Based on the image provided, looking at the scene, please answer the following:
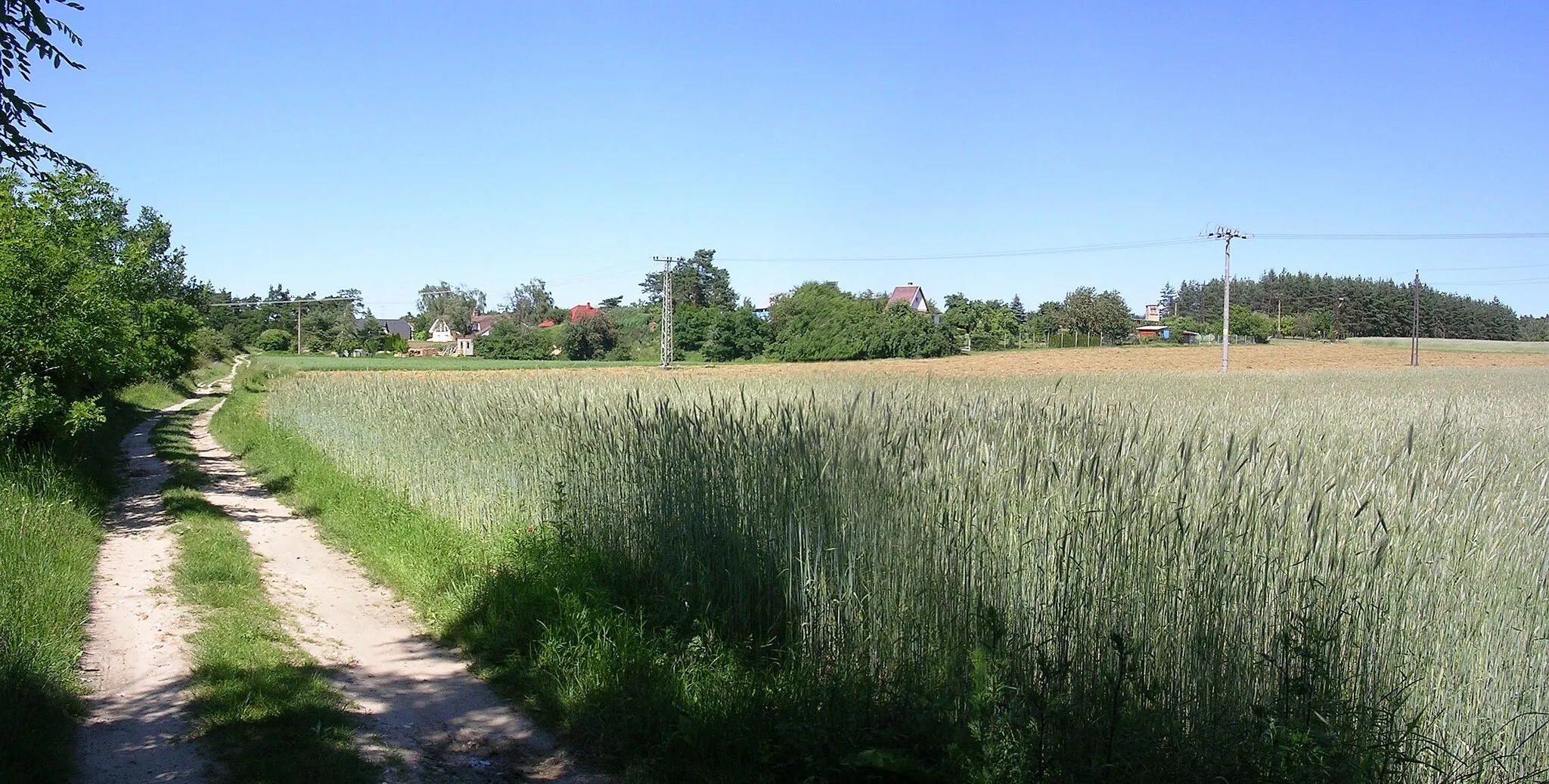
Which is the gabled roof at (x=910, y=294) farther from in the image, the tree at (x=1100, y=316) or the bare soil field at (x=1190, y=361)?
the bare soil field at (x=1190, y=361)

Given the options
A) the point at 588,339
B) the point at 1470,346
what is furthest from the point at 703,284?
the point at 1470,346

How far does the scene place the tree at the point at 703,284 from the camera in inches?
4707

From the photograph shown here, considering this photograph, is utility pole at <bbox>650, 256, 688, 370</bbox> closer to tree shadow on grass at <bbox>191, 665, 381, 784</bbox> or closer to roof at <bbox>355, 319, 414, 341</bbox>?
tree shadow on grass at <bbox>191, 665, 381, 784</bbox>

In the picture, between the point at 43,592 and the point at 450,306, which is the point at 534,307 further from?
the point at 43,592

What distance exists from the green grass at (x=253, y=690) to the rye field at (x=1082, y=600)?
115 centimetres

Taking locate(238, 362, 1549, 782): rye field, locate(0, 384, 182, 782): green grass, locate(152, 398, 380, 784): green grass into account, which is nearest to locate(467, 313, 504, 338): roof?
locate(0, 384, 182, 782): green grass

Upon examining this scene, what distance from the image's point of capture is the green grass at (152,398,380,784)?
15.0 feet

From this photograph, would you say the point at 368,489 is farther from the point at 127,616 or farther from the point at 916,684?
the point at 916,684

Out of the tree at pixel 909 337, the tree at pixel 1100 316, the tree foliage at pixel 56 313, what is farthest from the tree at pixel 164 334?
the tree at pixel 1100 316

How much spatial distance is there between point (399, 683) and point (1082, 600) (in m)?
4.04

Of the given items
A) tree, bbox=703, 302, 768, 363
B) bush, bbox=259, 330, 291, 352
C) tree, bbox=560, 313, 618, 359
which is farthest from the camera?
bush, bbox=259, 330, 291, 352

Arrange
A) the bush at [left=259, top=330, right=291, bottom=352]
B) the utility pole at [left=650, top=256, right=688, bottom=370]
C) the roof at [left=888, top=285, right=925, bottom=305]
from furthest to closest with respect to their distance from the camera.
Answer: the roof at [left=888, top=285, right=925, bottom=305], the bush at [left=259, top=330, right=291, bottom=352], the utility pole at [left=650, top=256, right=688, bottom=370]

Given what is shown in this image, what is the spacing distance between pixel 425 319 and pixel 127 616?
517ft

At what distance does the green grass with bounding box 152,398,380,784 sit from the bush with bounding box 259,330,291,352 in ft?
323
